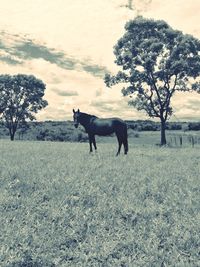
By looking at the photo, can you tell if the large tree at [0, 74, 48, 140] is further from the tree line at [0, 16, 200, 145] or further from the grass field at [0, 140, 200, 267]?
the grass field at [0, 140, 200, 267]

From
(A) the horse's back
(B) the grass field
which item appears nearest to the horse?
(A) the horse's back

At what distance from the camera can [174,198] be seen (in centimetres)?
1091

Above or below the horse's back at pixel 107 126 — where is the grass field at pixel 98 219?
below

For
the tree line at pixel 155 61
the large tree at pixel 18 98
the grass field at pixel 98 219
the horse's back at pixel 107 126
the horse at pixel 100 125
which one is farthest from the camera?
the large tree at pixel 18 98

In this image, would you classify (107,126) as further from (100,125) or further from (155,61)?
(155,61)

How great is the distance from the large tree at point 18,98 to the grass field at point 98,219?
6222 centimetres

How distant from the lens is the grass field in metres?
6.98

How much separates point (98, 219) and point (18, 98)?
70093 millimetres

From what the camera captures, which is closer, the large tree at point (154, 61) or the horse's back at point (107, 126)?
the horse's back at point (107, 126)

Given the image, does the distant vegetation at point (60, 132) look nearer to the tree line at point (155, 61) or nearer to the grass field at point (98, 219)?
the tree line at point (155, 61)

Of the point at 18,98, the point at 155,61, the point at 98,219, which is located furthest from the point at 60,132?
the point at 98,219

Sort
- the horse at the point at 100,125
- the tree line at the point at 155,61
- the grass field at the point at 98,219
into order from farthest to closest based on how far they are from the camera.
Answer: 1. the tree line at the point at 155,61
2. the horse at the point at 100,125
3. the grass field at the point at 98,219

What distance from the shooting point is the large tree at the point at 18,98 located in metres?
74.8

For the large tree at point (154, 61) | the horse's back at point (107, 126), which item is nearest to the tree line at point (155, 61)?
the large tree at point (154, 61)
